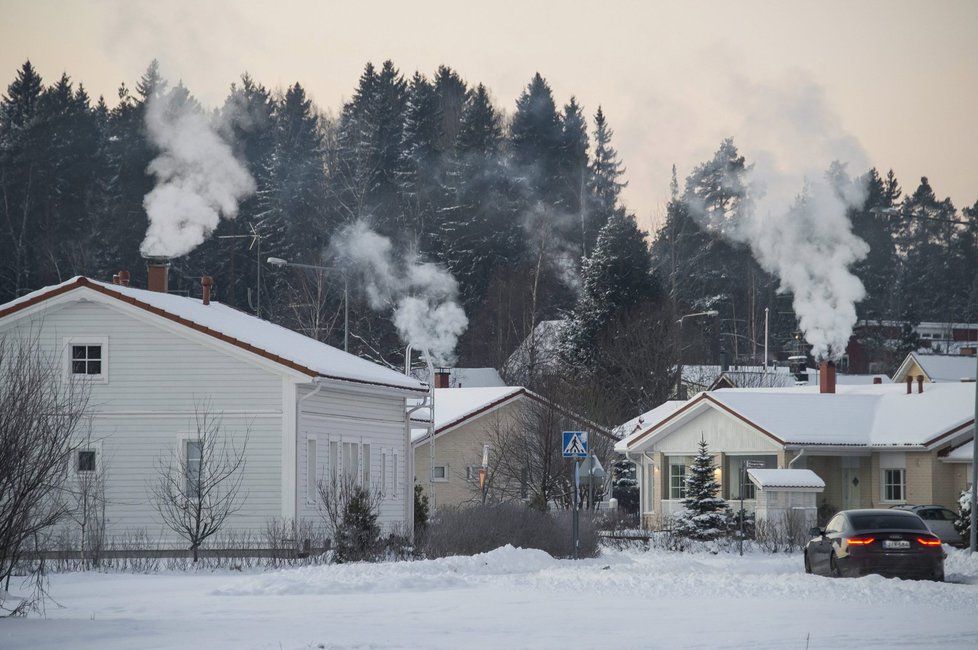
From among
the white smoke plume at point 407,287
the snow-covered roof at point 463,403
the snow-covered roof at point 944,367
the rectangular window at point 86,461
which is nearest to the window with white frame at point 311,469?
the rectangular window at point 86,461

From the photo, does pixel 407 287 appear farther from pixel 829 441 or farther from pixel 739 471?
pixel 829 441

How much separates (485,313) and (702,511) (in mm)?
45213

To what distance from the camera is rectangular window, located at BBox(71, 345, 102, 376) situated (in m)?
34.2

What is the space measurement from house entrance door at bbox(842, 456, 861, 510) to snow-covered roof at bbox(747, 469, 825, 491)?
7.08 metres

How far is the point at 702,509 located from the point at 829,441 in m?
6.95

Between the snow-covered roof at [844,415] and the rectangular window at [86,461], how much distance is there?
24430 mm

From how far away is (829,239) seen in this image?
72750mm

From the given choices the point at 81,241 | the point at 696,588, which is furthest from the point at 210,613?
the point at 81,241

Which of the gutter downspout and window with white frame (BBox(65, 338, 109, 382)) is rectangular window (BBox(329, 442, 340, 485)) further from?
window with white frame (BBox(65, 338, 109, 382))

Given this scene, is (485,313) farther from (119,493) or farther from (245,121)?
(119,493)

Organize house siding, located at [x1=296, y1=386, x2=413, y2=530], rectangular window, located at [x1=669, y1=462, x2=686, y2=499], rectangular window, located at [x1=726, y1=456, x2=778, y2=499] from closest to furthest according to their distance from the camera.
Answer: house siding, located at [x1=296, y1=386, x2=413, y2=530] < rectangular window, located at [x1=726, y1=456, x2=778, y2=499] < rectangular window, located at [x1=669, y1=462, x2=686, y2=499]

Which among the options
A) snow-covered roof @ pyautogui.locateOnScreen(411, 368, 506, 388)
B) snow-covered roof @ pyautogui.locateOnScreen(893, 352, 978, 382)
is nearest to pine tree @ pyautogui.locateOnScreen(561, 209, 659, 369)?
snow-covered roof @ pyautogui.locateOnScreen(411, 368, 506, 388)

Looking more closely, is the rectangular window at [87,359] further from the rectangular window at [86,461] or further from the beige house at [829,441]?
the beige house at [829,441]

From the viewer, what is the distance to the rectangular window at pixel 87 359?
3416 cm
